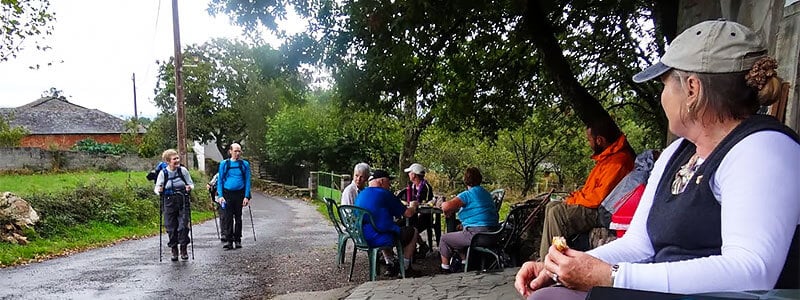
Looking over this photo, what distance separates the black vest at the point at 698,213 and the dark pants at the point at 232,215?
7729mm

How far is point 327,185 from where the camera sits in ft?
67.6

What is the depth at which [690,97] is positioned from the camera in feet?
4.88

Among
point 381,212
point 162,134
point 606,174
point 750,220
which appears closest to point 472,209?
point 381,212

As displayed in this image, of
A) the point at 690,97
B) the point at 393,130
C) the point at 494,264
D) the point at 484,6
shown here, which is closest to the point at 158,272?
the point at 494,264

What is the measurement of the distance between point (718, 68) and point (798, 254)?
18.8 inches

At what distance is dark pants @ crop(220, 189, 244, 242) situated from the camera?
8.55m

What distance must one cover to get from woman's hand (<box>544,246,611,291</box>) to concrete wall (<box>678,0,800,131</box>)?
1.73m

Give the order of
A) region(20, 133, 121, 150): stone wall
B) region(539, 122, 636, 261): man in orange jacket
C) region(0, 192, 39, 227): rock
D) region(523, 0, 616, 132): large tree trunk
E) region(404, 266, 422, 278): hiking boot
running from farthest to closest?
region(20, 133, 121, 150): stone wall < region(0, 192, 39, 227): rock < region(523, 0, 616, 132): large tree trunk < region(404, 266, 422, 278): hiking boot < region(539, 122, 636, 261): man in orange jacket

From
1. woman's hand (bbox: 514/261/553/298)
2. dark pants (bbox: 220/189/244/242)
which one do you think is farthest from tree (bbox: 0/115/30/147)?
woman's hand (bbox: 514/261/553/298)

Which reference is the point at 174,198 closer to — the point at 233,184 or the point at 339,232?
the point at 233,184

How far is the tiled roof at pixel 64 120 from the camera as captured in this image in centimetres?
3900

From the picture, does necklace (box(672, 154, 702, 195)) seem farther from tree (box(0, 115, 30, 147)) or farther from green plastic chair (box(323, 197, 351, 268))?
tree (box(0, 115, 30, 147))

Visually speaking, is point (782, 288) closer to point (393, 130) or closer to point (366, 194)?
point (366, 194)

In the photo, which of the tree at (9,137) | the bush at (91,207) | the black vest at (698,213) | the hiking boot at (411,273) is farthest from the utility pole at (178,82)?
the black vest at (698,213)
